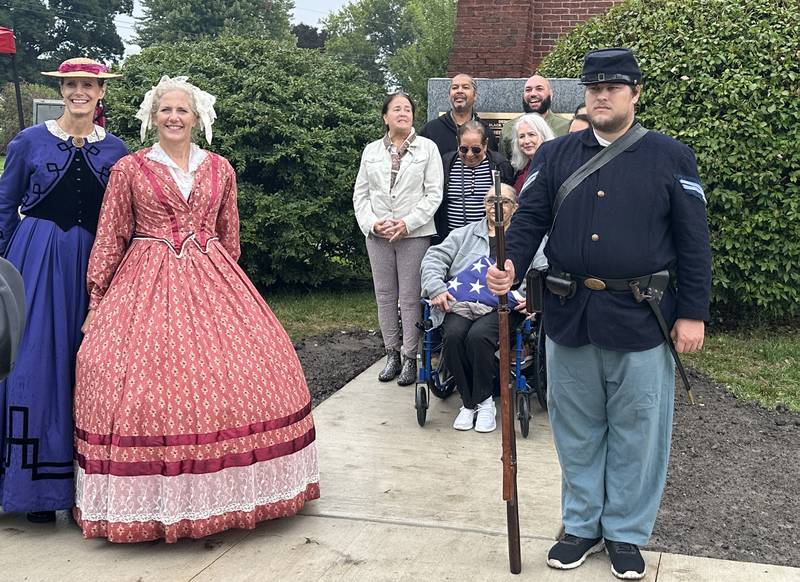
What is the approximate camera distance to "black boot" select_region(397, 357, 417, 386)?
676 cm

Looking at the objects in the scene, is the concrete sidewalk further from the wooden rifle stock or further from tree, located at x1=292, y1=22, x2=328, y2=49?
tree, located at x1=292, y1=22, x2=328, y2=49

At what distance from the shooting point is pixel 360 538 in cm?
421

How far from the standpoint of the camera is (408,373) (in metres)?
6.80

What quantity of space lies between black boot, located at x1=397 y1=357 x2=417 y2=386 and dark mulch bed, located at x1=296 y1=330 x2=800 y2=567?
1.54 feet

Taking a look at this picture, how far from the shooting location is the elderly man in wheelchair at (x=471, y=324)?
5730 mm

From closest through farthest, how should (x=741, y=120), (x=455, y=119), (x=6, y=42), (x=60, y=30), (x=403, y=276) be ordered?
(x=6, y=42) < (x=403, y=276) < (x=455, y=119) < (x=741, y=120) < (x=60, y=30)

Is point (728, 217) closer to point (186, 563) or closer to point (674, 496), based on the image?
point (674, 496)

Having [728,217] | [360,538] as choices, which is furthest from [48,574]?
[728,217]

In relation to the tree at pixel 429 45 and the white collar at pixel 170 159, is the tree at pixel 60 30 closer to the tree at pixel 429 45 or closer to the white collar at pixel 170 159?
the tree at pixel 429 45

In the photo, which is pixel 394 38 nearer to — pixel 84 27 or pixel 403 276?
pixel 84 27

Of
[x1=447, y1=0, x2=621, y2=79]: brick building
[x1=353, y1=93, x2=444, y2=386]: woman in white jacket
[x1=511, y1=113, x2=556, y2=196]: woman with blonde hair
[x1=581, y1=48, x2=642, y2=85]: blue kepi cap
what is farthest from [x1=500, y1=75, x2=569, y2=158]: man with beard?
[x1=447, y1=0, x2=621, y2=79]: brick building

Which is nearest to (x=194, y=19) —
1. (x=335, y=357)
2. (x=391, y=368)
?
(x=335, y=357)

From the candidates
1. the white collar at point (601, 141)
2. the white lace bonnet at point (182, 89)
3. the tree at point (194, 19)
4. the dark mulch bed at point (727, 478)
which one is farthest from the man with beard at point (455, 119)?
the tree at point (194, 19)

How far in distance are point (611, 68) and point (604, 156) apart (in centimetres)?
32
